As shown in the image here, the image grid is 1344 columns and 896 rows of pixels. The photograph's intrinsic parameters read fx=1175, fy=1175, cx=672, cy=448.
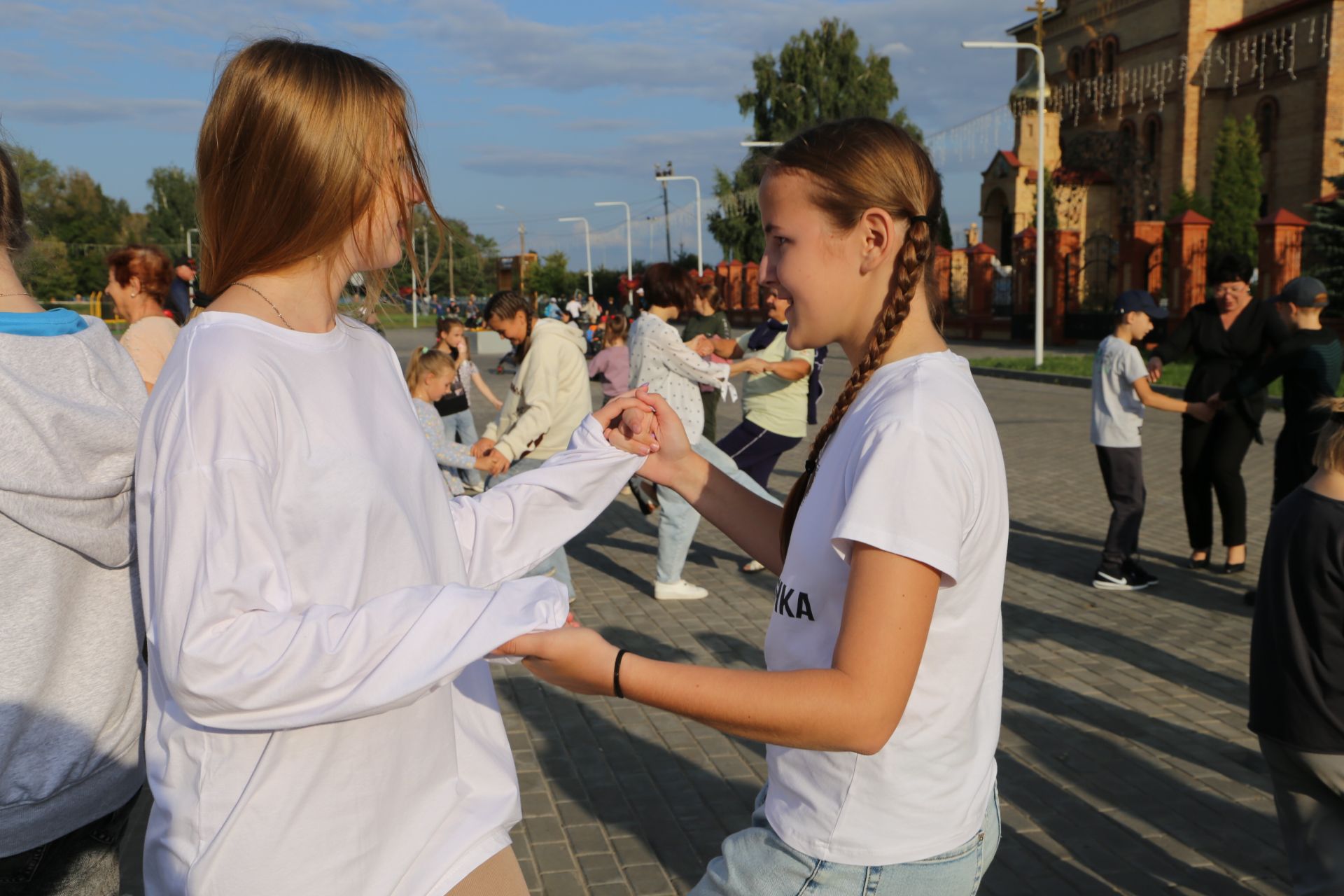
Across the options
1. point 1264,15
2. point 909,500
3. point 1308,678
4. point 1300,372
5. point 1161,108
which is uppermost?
point 1264,15

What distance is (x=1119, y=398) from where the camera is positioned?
303 inches

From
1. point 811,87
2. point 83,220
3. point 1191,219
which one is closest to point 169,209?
point 83,220

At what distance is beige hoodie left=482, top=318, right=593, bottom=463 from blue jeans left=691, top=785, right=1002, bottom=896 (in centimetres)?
514

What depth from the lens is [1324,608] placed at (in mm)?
3141

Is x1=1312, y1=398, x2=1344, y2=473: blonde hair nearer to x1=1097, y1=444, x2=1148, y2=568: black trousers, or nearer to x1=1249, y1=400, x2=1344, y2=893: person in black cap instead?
x1=1249, y1=400, x2=1344, y2=893: person in black cap

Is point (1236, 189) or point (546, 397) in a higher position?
point (1236, 189)

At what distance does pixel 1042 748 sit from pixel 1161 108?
46.9 meters

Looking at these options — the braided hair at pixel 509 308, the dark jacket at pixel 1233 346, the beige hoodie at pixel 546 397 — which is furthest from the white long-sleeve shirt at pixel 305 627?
the dark jacket at pixel 1233 346

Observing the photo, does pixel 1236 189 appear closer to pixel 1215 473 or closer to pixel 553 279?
pixel 1215 473

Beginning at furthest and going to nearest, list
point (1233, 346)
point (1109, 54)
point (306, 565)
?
1. point (1109, 54)
2. point (1233, 346)
3. point (306, 565)

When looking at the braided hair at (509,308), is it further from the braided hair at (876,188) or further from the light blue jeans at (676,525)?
the braided hair at (876,188)

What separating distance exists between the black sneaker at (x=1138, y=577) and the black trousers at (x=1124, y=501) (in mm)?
64

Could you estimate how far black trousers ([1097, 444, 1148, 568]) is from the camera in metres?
7.49

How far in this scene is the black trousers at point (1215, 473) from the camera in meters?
7.82
